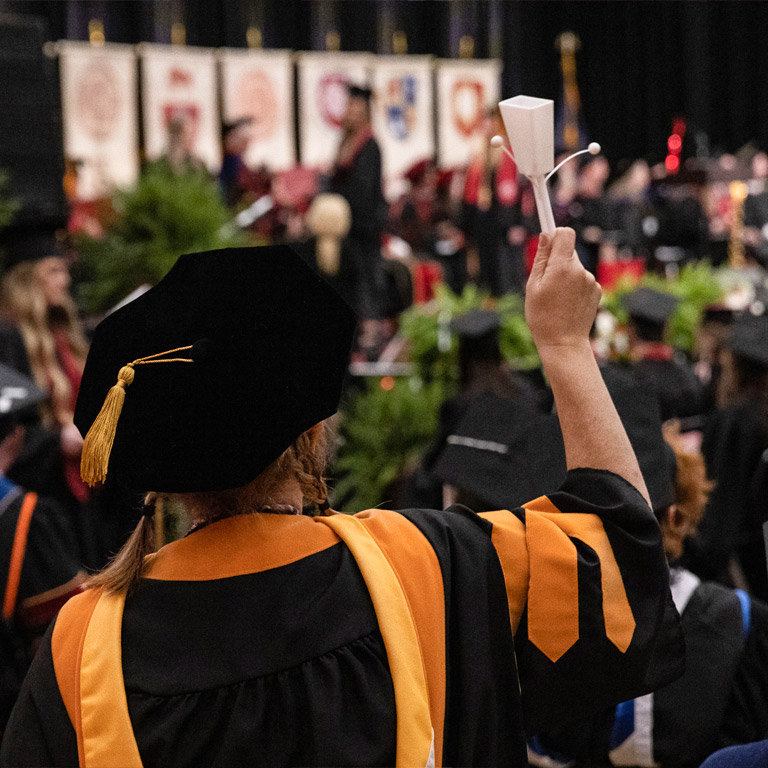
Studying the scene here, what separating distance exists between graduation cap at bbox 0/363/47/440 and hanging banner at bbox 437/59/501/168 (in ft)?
45.6

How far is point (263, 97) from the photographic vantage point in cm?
1535

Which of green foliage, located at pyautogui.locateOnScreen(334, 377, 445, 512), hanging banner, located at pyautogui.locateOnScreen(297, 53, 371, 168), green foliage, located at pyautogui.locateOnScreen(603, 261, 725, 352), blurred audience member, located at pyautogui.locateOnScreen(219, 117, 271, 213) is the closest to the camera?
green foliage, located at pyautogui.locateOnScreen(334, 377, 445, 512)

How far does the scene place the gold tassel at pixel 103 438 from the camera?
1.16 meters

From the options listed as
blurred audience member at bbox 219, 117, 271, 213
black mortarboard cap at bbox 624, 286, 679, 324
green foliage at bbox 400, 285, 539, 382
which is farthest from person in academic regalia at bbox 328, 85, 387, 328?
black mortarboard cap at bbox 624, 286, 679, 324

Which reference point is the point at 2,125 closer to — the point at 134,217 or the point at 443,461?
the point at 134,217

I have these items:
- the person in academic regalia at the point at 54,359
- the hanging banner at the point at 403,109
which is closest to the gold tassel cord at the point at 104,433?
the person in academic regalia at the point at 54,359

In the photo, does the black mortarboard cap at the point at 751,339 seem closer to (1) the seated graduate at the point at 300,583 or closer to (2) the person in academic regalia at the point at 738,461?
(2) the person in academic regalia at the point at 738,461

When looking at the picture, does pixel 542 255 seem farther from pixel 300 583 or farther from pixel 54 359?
pixel 54 359

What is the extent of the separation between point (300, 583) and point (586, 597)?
0.34 m

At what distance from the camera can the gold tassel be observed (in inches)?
45.7

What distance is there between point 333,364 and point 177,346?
0.19 metres

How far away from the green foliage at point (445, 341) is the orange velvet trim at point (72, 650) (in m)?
4.55

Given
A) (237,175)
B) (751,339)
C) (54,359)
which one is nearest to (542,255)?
(751,339)

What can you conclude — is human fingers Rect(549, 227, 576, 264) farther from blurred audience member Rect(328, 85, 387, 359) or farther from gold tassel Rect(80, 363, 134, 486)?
blurred audience member Rect(328, 85, 387, 359)
